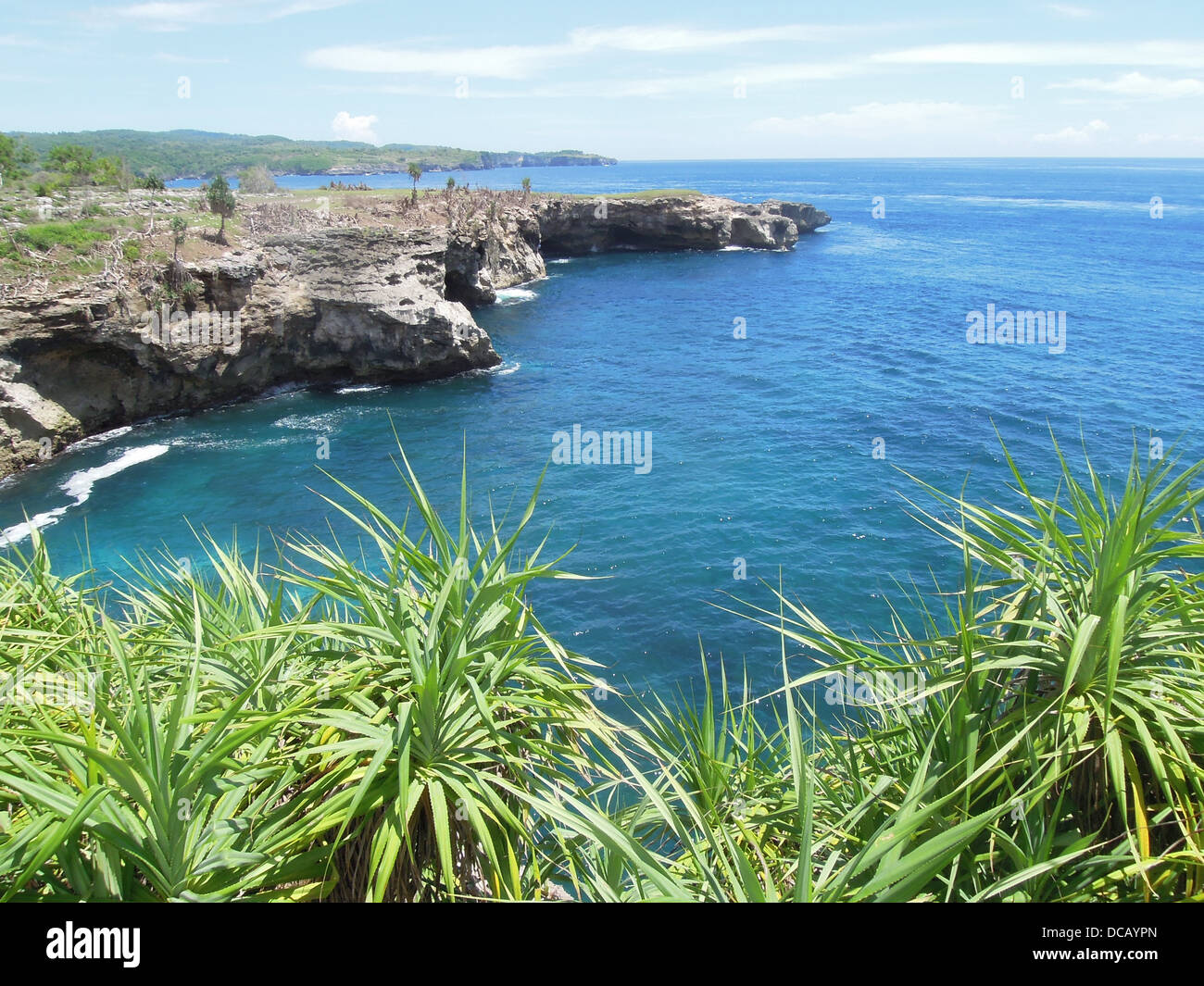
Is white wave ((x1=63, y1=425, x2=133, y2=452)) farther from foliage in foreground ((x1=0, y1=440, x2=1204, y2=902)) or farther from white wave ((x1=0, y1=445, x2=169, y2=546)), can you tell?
foliage in foreground ((x1=0, y1=440, x2=1204, y2=902))

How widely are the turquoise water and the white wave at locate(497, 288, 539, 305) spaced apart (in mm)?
580

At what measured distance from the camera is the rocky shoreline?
122 feet

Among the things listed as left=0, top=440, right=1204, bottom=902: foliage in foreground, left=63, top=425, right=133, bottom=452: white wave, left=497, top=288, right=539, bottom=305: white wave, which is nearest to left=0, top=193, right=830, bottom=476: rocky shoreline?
left=63, top=425, right=133, bottom=452: white wave

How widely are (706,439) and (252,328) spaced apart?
1065 inches

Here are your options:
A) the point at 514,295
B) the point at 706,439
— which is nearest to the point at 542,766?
the point at 706,439

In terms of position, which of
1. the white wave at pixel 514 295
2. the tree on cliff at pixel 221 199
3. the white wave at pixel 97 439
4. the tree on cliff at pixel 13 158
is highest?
the tree on cliff at pixel 13 158

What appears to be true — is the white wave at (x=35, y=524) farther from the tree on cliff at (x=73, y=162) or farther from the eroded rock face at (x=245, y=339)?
the tree on cliff at (x=73, y=162)

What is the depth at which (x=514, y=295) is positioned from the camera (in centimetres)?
7319

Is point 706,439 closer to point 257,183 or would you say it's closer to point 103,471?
point 103,471

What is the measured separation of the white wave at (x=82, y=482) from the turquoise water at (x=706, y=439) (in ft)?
0.65

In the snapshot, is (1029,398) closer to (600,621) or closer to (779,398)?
(779,398)

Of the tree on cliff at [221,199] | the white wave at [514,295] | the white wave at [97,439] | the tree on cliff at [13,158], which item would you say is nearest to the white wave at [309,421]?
the white wave at [97,439]

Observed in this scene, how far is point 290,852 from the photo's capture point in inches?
250

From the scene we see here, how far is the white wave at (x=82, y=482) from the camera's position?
30.2 m
